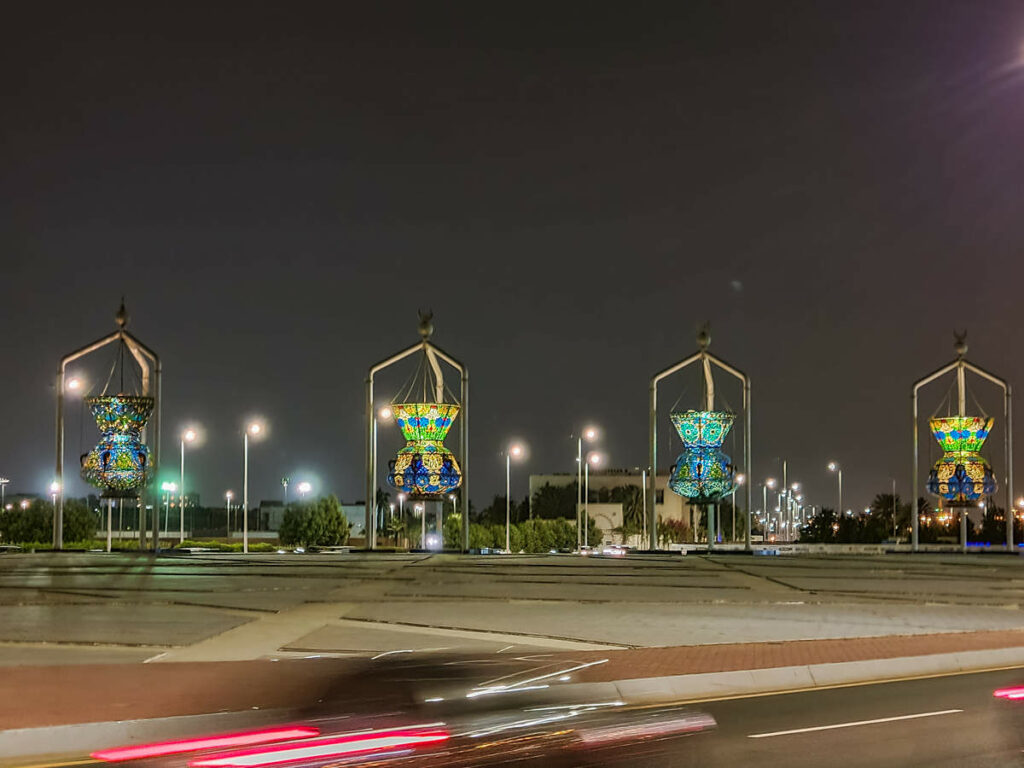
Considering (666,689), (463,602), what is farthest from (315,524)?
(666,689)

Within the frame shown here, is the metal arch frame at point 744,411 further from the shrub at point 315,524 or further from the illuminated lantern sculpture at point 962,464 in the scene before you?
the shrub at point 315,524

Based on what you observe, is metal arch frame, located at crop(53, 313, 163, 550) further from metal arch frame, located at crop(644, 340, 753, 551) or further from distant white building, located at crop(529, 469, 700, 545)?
distant white building, located at crop(529, 469, 700, 545)

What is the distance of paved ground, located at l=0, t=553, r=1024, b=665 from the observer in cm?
1969

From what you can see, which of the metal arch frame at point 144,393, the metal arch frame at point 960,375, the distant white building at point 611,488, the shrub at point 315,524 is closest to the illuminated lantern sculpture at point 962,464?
the metal arch frame at point 960,375

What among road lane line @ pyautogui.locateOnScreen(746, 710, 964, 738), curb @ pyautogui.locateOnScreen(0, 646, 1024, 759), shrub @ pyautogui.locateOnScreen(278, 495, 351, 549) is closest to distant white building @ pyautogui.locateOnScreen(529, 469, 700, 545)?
shrub @ pyautogui.locateOnScreen(278, 495, 351, 549)

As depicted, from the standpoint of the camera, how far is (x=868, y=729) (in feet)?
42.1

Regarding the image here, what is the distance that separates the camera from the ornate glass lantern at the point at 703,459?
37.6 m

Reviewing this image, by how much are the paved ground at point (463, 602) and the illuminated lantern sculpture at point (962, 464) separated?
8.76 metres

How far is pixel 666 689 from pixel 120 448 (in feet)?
81.5

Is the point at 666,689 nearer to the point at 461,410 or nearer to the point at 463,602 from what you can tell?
the point at 463,602

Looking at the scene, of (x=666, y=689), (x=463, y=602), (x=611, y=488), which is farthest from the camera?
(x=611, y=488)

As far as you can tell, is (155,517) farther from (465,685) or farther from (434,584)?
(465,685)

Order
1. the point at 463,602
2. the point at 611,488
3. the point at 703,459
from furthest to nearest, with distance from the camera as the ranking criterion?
the point at 611,488, the point at 703,459, the point at 463,602

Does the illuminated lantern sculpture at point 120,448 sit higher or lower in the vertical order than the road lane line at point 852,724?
higher
